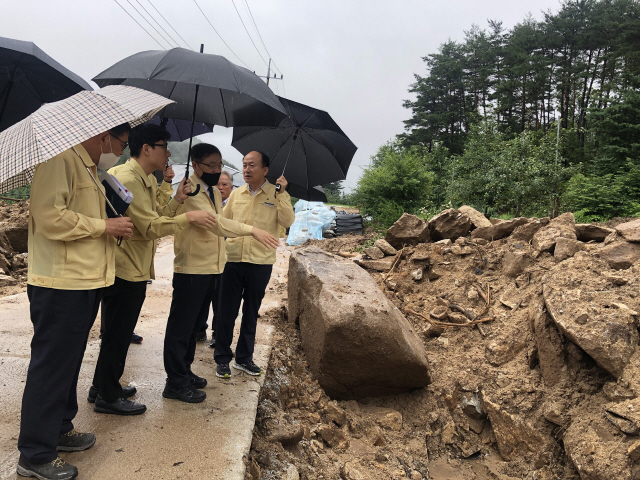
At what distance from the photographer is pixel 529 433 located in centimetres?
394

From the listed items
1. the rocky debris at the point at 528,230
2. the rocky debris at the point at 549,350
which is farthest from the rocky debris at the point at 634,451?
the rocky debris at the point at 528,230

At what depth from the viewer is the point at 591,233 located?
6.05m

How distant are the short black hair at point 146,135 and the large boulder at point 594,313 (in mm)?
3569

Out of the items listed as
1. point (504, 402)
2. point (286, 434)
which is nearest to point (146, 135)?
point (286, 434)

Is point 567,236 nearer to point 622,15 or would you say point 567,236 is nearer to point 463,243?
point 463,243

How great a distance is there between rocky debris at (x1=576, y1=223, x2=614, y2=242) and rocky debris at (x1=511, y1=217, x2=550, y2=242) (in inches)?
A: 17.5

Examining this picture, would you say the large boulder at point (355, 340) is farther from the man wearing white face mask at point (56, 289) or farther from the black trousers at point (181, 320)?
the man wearing white face mask at point (56, 289)

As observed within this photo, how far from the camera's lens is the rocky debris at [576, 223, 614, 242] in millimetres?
5938

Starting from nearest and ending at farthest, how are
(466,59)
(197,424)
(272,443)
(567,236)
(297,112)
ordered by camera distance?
(197,424) < (272,443) < (297,112) < (567,236) < (466,59)

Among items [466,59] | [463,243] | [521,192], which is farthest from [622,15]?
[463,243]

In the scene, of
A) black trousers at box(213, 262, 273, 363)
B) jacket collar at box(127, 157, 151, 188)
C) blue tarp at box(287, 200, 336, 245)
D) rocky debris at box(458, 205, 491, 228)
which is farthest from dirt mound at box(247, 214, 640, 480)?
blue tarp at box(287, 200, 336, 245)

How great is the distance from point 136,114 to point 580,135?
32.8 meters

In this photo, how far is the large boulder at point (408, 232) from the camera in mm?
7527

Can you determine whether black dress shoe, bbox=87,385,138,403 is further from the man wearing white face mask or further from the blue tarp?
the blue tarp
